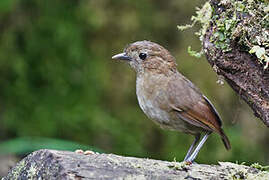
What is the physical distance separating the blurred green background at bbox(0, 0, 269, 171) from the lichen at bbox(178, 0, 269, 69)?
9.31ft

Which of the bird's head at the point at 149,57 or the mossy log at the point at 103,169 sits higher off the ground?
the bird's head at the point at 149,57

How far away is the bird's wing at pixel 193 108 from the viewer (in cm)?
371

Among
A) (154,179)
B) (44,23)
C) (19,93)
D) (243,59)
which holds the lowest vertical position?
(154,179)

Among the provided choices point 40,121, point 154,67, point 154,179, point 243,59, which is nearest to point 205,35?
point 243,59

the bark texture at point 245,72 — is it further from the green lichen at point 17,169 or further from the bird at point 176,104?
the green lichen at point 17,169

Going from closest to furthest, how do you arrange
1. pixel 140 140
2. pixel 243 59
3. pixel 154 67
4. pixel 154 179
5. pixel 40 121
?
pixel 154 179, pixel 243 59, pixel 154 67, pixel 40 121, pixel 140 140

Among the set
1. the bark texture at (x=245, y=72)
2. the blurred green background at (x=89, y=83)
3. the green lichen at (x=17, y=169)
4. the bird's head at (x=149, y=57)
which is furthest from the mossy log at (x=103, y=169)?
the blurred green background at (x=89, y=83)

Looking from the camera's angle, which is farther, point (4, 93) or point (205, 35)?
point (4, 93)

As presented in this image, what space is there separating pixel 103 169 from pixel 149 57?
150 centimetres

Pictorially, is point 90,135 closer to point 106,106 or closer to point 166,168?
point 106,106

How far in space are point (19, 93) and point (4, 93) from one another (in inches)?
6.7

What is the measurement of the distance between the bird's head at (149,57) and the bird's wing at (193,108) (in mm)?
281

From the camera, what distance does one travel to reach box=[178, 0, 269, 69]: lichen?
10.1ft

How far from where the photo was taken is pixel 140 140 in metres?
6.27
